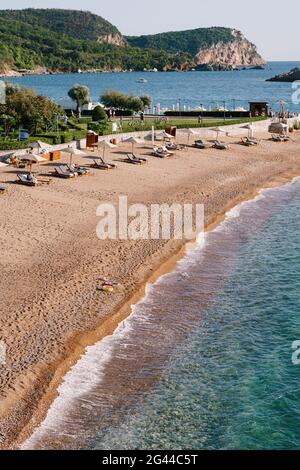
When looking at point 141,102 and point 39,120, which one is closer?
point 39,120

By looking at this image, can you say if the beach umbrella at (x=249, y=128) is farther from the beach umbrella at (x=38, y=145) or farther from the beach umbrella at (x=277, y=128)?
the beach umbrella at (x=38, y=145)

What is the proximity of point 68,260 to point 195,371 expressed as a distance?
746cm

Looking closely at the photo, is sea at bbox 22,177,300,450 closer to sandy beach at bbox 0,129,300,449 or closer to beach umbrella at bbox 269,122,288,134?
sandy beach at bbox 0,129,300,449

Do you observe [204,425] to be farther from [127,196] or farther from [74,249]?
[127,196]

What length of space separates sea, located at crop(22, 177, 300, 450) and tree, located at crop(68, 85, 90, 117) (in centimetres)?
3582

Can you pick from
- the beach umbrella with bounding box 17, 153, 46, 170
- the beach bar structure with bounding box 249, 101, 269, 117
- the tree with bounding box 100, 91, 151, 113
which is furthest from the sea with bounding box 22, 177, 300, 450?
the beach bar structure with bounding box 249, 101, 269, 117

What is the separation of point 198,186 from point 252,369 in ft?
64.2

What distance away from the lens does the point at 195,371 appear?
58.7 ft

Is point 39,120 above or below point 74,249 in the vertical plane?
above

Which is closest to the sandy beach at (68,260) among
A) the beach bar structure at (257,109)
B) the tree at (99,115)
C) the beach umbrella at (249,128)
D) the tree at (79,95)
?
the beach umbrella at (249,128)

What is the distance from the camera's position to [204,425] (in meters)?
15.4

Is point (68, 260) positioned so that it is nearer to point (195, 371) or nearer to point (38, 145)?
point (195, 371)

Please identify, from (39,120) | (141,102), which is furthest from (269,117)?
(39,120)
